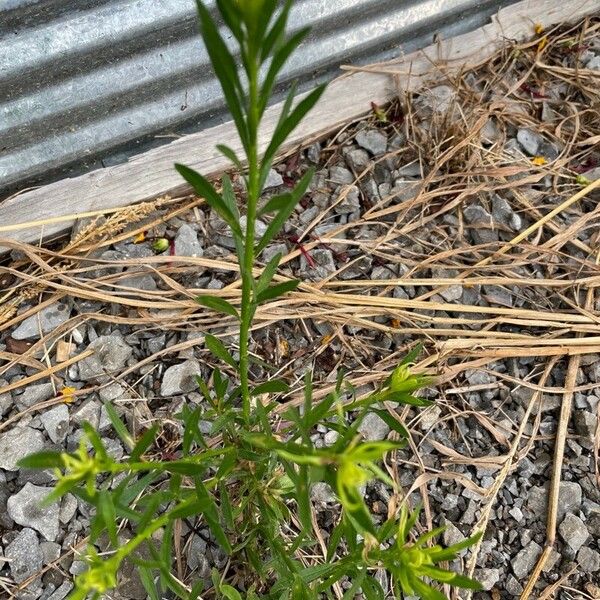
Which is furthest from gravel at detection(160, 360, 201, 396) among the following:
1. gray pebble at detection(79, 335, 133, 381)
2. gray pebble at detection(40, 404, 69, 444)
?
gray pebble at detection(40, 404, 69, 444)

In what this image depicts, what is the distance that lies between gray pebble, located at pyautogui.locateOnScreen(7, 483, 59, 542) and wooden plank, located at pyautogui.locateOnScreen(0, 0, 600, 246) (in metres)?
0.73

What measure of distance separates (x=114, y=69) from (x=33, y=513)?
1171mm

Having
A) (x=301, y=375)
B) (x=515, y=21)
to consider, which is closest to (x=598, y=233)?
(x=515, y=21)

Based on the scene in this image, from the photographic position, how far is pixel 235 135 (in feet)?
7.42

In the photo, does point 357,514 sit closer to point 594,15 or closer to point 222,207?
point 222,207

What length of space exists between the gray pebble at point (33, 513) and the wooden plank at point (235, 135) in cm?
73

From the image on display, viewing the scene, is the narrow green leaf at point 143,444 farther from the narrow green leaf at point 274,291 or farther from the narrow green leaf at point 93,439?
the narrow green leaf at point 274,291

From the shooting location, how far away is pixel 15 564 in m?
1.66

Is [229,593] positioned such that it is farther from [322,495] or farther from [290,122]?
[290,122]

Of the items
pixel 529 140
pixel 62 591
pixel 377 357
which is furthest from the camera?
pixel 529 140

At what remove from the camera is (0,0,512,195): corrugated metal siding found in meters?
1.86

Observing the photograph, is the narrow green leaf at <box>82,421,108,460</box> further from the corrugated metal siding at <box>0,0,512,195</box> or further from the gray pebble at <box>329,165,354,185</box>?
the gray pebble at <box>329,165,354,185</box>

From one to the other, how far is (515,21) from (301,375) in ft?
5.25

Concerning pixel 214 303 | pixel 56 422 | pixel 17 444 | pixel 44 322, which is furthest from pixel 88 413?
pixel 214 303
